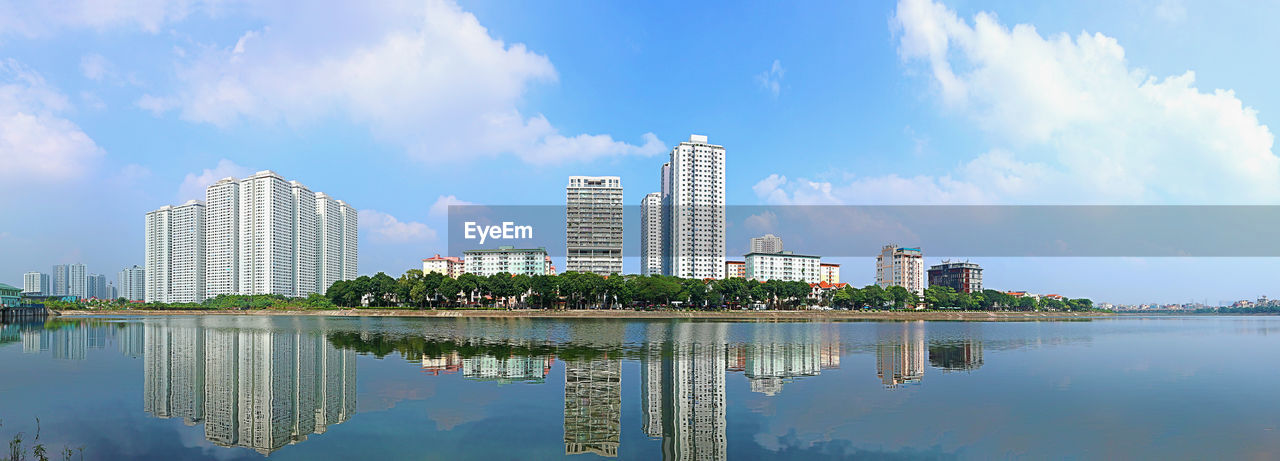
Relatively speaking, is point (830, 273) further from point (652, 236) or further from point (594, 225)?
point (594, 225)

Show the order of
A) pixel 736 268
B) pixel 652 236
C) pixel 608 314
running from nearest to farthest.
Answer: pixel 608 314, pixel 736 268, pixel 652 236

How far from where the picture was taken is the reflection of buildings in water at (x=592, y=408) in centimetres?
1410

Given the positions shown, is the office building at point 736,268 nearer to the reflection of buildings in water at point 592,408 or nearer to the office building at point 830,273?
the office building at point 830,273

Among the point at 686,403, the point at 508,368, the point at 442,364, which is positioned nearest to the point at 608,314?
the point at 442,364

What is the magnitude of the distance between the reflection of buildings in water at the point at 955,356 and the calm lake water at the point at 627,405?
363 mm

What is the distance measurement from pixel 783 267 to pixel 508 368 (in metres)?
147

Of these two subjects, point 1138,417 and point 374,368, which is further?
point 374,368

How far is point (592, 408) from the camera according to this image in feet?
59.3

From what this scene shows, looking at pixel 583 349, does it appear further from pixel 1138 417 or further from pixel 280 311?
pixel 280 311

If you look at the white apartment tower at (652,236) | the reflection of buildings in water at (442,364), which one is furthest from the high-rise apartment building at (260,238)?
the reflection of buildings in water at (442,364)

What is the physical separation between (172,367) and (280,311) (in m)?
102

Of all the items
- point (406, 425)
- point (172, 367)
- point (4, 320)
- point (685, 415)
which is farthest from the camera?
point (4, 320)

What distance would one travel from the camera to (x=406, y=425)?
15719mm

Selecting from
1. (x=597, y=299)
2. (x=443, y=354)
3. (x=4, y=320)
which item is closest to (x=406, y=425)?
(x=443, y=354)
